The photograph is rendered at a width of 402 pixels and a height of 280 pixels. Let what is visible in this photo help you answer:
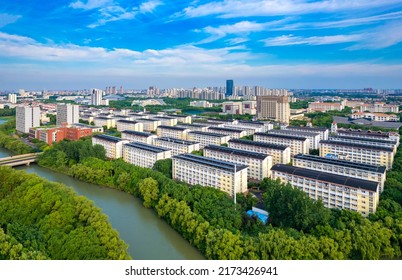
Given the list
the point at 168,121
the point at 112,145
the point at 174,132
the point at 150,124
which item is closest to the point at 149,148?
the point at 112,145

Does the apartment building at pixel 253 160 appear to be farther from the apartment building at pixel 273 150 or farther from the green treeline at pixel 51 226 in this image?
the green treeline at pixel 51 226

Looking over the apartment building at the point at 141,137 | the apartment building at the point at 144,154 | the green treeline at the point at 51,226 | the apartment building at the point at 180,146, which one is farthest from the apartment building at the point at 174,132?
the green treeline at the point at 51,226

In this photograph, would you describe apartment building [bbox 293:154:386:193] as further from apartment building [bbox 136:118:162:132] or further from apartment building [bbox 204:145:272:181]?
apartment building [bbox 136:118:162:132]

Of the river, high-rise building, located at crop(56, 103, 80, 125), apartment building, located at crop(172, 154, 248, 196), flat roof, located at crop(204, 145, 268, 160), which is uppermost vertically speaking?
high-rise building, located at crop(56, 103, 80, 125)

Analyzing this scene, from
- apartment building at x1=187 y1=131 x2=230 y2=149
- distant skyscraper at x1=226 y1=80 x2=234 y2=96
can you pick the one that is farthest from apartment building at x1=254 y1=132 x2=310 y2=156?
distant skyscraper at x1=226 y1=80 x2=234 y2=96
